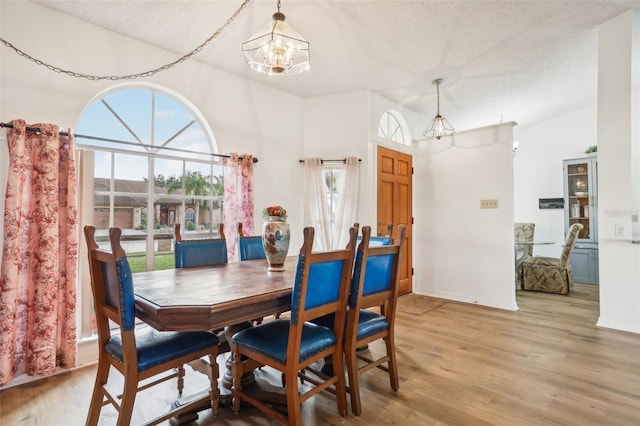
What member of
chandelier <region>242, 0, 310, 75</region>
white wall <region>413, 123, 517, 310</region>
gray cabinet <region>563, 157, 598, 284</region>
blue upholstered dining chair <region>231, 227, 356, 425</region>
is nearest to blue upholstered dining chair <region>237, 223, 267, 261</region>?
blue upholstered dining chair <region>231, 227, 356, 425</region>

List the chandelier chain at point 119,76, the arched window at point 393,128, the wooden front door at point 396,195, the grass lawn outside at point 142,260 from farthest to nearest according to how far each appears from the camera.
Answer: the arched window at point 393,128 → the wooden front door at point 396,195 → the grass lawn outside at point 142,260 → the chandelier chain at point 119,76

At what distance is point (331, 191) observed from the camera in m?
4.45

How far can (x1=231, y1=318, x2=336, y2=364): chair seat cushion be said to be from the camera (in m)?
1.68

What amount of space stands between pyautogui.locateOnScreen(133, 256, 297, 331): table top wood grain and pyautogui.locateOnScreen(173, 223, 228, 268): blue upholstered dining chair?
10.9 inches

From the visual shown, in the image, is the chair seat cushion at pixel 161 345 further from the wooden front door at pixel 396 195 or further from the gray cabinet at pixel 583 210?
the gray cabinet at pixel 583 210

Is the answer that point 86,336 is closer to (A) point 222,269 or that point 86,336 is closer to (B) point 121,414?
(A) point 222,269

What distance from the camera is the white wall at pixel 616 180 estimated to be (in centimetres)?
320

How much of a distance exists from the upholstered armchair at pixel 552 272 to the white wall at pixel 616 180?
162 cm

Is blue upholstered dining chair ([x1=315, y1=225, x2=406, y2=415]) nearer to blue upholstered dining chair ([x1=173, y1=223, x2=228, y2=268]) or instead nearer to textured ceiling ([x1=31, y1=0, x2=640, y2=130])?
blue upholstered dining chair ([x1=173, y1=223, x2=228, y2=268])

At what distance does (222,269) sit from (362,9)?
95.3 inches

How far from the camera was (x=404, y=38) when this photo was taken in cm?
319

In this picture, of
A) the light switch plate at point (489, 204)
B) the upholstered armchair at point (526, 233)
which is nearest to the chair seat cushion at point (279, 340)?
the light switch plate at point (489, 204)

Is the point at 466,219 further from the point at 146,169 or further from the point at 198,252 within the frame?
the point at 146,169

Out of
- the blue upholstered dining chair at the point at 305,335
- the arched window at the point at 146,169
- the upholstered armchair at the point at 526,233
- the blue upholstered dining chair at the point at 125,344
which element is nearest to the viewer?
the blue upholstered dining chair at the point at 125,344
